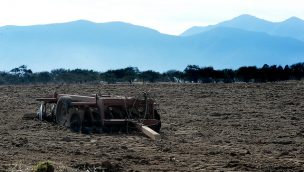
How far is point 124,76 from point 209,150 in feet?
114

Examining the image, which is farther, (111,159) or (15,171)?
(111,159)

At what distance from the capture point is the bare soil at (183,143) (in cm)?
970

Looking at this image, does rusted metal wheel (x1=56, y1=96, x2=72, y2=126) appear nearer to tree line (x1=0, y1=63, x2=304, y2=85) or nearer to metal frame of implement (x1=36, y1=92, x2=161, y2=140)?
metal frame of implement (x1=36, y1=92, x2=161, y2=140)

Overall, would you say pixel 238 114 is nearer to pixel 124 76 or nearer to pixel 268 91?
pixel 268 91

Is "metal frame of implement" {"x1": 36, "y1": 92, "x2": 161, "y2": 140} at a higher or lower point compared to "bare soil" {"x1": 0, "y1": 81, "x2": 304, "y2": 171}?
higher

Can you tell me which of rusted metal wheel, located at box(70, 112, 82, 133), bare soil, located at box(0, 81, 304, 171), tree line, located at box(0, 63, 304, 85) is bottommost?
bare soil, located at box(0, 81, 304, 171)

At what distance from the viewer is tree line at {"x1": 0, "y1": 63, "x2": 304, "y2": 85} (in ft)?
134

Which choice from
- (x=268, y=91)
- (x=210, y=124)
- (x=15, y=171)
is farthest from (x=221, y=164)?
(x=268, y=91)

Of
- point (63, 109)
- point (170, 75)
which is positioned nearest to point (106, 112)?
point (63, 109)

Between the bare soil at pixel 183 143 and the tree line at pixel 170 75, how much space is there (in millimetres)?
18693

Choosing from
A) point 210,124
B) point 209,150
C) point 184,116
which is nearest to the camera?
point 209,150

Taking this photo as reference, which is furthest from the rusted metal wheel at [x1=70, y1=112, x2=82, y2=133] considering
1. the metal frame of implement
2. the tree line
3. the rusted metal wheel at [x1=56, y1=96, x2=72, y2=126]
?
the tree line

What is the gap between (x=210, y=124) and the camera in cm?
1650

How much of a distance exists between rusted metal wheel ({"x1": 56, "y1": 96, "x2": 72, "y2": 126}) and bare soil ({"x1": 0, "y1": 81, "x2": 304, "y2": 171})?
31 cm
